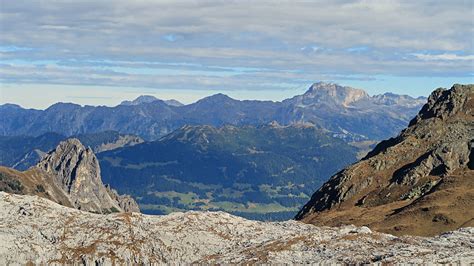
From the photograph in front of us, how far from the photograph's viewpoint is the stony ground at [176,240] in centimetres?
11300

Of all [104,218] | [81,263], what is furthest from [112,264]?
[104,218]

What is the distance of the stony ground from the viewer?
113000 millimetres

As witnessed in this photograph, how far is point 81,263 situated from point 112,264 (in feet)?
16.5

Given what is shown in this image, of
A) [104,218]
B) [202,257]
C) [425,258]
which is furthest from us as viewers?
[104,218]

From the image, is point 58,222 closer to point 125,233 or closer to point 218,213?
→ point 125,233

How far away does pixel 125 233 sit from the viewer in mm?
124562

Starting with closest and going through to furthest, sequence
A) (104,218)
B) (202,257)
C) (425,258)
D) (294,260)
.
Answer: (425,258), (294,260), (202,257), (104,218)

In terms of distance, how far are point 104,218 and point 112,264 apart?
47.0 ft

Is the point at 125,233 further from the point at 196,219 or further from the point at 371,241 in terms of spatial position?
the point at 371,241

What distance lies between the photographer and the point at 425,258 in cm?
10138

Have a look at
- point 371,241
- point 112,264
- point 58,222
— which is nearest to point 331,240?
point 371,241

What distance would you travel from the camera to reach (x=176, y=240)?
12544cm

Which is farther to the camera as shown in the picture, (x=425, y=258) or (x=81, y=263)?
(x=81, y=263)

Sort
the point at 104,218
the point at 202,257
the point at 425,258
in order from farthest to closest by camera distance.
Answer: the point at 104,218
the point at 202,257
the point at 425,258
